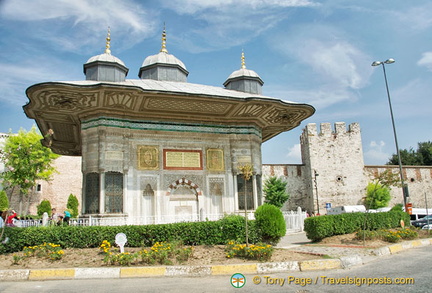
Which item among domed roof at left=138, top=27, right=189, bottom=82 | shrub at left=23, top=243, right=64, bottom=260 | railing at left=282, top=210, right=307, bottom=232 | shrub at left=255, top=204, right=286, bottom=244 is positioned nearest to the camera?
shrub at left=23, top=243, right=64, bottom=260

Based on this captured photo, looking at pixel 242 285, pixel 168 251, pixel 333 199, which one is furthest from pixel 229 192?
pixel 333 199

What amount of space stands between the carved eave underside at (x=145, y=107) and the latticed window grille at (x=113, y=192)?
2.38 meters

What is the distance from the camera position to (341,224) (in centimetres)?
1317

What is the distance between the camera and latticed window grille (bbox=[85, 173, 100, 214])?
43.8ft

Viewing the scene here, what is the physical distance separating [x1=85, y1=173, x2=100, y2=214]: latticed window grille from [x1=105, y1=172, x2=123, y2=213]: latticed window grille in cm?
33

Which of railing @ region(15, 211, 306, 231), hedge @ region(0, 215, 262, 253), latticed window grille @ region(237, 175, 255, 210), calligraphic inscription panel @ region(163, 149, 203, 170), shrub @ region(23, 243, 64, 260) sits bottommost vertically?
shrub @ region(23, 243, 64, 260)

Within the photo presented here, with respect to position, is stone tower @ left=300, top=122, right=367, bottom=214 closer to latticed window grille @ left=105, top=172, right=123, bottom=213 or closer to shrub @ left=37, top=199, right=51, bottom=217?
shrub @ left=37, top=199, right=51, bottom=217

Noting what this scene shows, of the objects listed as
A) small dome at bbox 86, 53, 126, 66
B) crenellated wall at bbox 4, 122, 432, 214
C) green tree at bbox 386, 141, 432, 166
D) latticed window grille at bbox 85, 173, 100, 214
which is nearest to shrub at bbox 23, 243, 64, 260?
latticed window grille at bbox 85, 173, 100, 214

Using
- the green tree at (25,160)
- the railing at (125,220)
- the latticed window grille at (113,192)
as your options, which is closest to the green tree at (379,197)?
the railing at (125,220)

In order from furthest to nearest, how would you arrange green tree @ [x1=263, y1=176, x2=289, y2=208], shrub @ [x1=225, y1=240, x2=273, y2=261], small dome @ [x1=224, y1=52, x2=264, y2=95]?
green tree @ [x1=263, y1=176, x2=289, y2=208]
small dome @ [x1=224, y1=52, x2=264, y2=95]
shrub @ [x1=225, y1=240, x2=273, y2=261]

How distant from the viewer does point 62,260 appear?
8.53 m

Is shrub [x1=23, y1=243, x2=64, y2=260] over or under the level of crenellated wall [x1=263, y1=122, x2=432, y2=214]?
under

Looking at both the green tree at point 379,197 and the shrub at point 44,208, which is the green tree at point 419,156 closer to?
the green tree at point 379,197

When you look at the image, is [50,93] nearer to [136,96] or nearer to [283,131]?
[136,96]
